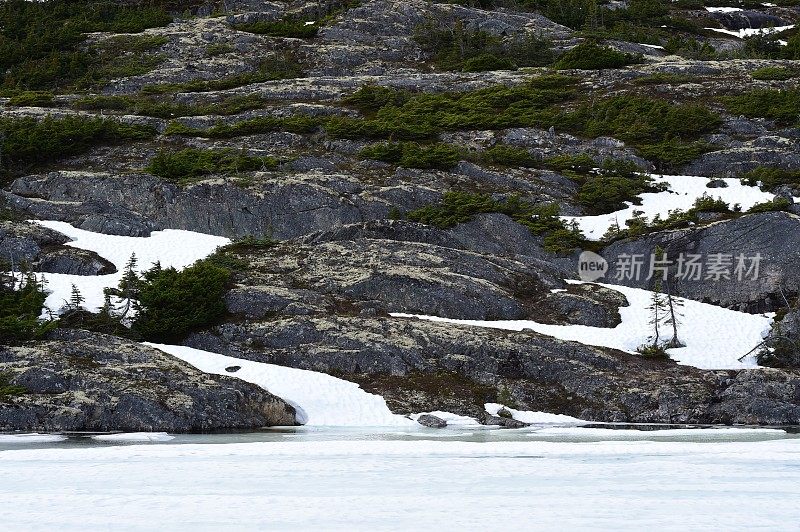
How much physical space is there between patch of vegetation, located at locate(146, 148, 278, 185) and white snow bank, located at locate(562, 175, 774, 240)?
65.6ft

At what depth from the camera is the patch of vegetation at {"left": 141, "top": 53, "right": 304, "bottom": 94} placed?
77.2m

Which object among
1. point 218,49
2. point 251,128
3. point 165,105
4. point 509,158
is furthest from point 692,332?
point 218,49

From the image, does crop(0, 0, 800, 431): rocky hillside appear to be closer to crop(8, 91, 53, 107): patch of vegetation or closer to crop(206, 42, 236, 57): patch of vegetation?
crop(8, 91, 53, 107): patch of vegetation

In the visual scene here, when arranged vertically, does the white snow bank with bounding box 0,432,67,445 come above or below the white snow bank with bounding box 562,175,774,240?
below

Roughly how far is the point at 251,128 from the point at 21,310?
31.5m

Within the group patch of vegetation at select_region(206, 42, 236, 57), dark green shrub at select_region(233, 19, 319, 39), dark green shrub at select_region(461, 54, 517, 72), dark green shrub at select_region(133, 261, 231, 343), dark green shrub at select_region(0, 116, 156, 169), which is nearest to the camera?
dark green shrub at select_region(133, 261, 231, 343)

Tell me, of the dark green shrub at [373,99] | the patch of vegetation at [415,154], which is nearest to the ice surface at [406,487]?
the patch of vegetation at [415,154]

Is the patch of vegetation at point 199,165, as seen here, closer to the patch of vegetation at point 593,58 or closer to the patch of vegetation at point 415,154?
the patch of vegetation at point 415,154

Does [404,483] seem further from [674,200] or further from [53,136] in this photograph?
[53,136]

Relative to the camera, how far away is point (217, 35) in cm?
9156

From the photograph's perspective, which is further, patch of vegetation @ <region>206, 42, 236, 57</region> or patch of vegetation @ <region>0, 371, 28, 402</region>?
patch of vegetation @ <region>206, 42, 236, 57</region>

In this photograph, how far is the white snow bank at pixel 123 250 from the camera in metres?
39.9

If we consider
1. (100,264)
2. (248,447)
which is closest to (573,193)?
(100,264)

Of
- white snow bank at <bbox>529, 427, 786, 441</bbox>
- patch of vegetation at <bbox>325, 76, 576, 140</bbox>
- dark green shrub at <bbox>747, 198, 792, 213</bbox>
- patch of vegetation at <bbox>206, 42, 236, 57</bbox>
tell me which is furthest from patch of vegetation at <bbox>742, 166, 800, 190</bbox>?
patch of vegetation at <bbox>206, 42, 236, 57</bbox>
